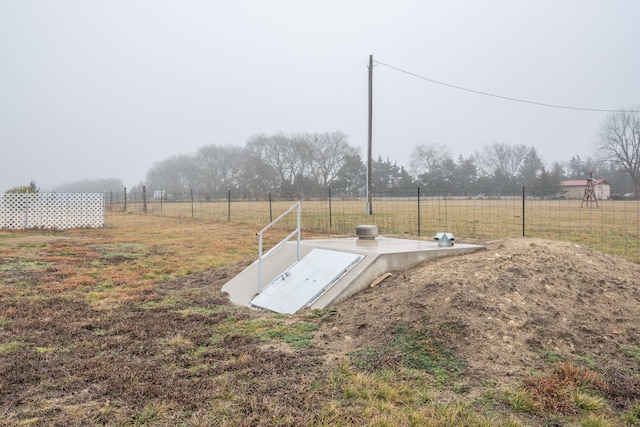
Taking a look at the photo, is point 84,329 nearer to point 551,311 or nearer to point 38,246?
point 551,311

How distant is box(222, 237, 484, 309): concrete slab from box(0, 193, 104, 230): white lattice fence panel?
16.3 metres

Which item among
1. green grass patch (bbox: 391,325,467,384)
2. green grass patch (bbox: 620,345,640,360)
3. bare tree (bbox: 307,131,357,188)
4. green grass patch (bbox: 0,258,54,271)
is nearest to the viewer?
green grass patch (bbox: 391,325,467,384)

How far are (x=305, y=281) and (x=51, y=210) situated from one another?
59.4ft

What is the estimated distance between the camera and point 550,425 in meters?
2.97

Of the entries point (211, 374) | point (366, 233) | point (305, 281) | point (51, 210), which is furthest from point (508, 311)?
point (51, 210)

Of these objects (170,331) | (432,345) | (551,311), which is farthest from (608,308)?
(170,331)

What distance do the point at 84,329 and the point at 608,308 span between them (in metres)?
5.73

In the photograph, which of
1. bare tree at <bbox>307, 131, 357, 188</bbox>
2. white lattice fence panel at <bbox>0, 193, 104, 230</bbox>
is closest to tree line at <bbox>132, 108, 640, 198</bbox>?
bare tree at <bbox>307, 131, 357, 188</bbox>

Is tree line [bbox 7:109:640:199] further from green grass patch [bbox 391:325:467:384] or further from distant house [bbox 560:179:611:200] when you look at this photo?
green grass patch [bbox 391:325:467:384]

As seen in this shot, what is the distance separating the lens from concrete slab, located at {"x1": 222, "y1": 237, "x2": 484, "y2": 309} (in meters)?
6.07

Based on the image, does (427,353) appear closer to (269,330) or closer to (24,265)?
(269,330)

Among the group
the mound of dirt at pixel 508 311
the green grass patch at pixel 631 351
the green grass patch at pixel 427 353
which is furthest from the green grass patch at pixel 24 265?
the green grass patch at pixel 631 351

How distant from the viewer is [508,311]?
469 cm

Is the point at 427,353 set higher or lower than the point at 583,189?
lower
